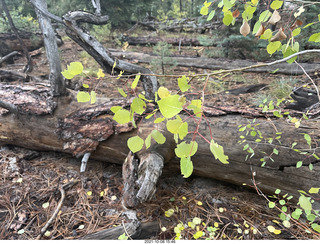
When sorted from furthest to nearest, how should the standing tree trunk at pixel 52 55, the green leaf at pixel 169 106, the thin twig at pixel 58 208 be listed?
the standing tree trunk at pixel 52 55, the thin twig at pixel 58 208, the green leaf at pixel 169 106

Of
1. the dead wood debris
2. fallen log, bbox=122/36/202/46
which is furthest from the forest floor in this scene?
fallen log, bbox=122/36/202/46

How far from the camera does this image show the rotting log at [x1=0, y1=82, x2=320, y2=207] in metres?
1.82

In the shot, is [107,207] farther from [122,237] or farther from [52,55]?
[52,55]

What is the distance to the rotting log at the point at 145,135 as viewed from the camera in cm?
182

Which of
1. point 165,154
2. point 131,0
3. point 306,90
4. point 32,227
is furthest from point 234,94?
point 131,0

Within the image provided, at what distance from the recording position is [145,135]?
6.83 ft

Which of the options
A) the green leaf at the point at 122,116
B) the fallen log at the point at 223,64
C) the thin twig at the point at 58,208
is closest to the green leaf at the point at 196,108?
the green leaf at the point at 122,116

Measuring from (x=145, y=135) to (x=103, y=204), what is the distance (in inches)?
32.7

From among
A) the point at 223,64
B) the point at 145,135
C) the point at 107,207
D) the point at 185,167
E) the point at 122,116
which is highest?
the point at 122,116

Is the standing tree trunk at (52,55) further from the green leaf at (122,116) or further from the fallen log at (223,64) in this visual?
the fallen log at (223,64)

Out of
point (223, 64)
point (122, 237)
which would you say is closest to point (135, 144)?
point (122, 237)

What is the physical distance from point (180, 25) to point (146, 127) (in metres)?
10.6

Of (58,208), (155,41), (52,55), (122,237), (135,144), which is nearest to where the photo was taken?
(135,144)

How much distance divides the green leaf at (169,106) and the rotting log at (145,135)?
3.48ft
